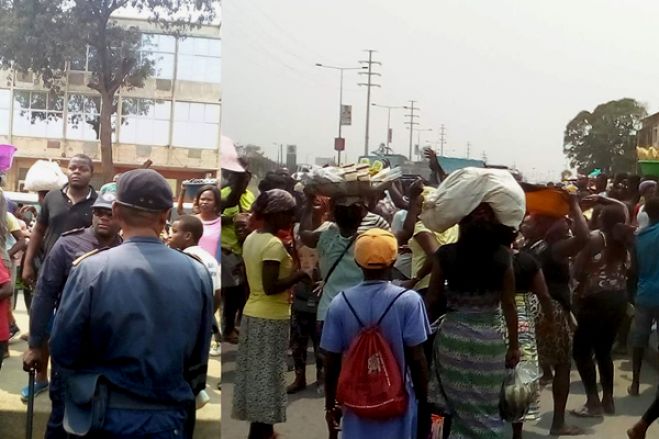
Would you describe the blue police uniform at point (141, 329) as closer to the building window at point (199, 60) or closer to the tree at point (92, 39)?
the tree at point (92, 39)

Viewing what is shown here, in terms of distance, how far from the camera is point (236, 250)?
2068 millimetres

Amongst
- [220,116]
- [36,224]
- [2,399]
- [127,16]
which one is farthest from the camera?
[2,399]

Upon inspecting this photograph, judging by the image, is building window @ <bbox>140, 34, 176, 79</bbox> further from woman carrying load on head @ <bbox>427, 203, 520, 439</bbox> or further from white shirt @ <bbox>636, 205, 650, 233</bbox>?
white shirt @ <bbox>636, 205, 650, 233</bbox>

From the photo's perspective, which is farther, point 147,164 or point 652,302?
point 147,164

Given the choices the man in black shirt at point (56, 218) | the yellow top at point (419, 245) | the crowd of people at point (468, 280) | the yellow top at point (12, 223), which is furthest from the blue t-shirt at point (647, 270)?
the yellow top at point (12, 223)

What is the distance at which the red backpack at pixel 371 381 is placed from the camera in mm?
2201

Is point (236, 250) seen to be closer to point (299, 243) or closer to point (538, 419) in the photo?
point (299, 243)

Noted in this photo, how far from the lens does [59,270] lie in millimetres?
2529

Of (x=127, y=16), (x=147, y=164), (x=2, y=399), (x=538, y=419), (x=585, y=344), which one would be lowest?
(x=2, y=399)

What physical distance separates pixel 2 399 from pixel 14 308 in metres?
0.31

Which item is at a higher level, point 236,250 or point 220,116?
point 220,116

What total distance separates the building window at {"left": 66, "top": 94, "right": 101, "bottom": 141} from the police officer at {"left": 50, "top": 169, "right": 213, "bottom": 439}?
0.15 m

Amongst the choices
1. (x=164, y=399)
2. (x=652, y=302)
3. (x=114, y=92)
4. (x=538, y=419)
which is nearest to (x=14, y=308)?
(x=164, y=399)

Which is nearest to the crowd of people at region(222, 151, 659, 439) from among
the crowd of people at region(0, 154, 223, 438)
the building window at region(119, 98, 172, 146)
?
the crowd of people at region(0, 154, 223, 438)
